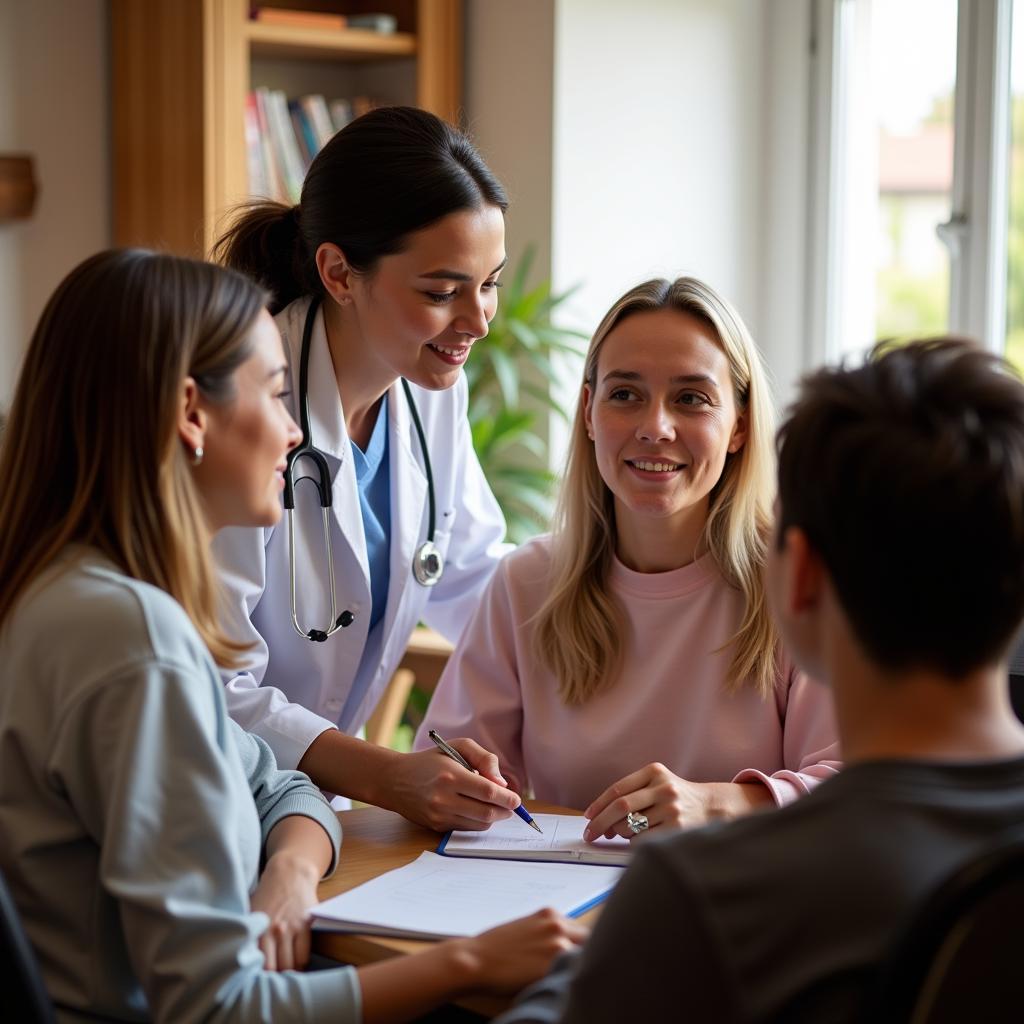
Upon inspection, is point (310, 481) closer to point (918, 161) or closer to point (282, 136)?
point (282, 136)

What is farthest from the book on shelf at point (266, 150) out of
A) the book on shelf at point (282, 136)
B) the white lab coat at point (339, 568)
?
the white lab coat at point (339, 568)

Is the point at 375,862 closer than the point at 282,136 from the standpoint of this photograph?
Yes

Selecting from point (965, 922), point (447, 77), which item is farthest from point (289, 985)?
point (447, 77)

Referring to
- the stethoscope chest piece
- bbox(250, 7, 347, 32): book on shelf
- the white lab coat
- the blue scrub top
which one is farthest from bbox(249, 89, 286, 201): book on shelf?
the stethoscope chest piece

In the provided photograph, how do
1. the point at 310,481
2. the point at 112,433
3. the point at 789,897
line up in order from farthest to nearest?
the point at 310,481 < the point at 112,433 < the point at 789,897

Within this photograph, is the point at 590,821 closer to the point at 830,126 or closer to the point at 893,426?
the point at 893,426

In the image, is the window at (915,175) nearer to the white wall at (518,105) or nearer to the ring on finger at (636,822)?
the white wall at (518,105)

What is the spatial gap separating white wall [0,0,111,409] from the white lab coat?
1.35m

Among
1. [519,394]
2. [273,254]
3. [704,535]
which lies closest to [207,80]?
[519,394]

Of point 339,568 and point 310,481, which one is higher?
point 310,481

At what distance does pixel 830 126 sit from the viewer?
3248mm

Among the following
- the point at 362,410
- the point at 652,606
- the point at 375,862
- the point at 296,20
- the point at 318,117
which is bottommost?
the point at 375,862

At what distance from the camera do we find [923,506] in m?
0.90

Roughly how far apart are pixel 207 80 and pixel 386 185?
130cm
